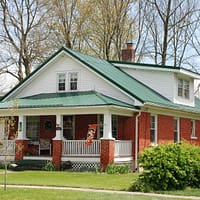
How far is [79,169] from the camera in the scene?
2681 cm

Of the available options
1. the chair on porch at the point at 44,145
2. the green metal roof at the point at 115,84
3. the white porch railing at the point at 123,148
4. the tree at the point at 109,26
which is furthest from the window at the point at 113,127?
the tree at the point at 109,26

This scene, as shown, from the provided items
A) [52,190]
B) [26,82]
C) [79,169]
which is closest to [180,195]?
[52,190]

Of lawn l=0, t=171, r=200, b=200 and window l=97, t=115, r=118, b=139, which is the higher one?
window l=97, t=115, r=118, b=139

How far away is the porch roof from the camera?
86.9 feet

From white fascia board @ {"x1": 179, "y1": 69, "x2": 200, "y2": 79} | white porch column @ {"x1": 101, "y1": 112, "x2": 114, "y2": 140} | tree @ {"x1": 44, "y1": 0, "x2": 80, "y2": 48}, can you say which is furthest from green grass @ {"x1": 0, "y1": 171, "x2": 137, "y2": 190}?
tree @ {"x1": 44, "y1": 0, "x2": 80, "y2": 48}

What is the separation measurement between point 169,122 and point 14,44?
65.3 ft

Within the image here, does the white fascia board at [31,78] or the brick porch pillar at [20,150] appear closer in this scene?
the brick porch pillar at [20,150]

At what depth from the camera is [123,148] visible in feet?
89.8

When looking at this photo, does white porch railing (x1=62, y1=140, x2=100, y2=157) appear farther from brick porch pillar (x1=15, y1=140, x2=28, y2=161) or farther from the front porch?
brick porch pillar (x1=15, y1=140, x2=28, y2=161)

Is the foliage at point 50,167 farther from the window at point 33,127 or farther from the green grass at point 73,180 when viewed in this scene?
the window at point 33,127

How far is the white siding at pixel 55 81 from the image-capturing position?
94.0ft

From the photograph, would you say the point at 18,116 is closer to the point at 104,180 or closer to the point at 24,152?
the point at 24,152

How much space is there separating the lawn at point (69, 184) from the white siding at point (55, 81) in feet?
19.1

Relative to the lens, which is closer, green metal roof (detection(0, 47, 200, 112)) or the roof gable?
green metal roof (detection(0, 47, 200, 112))
